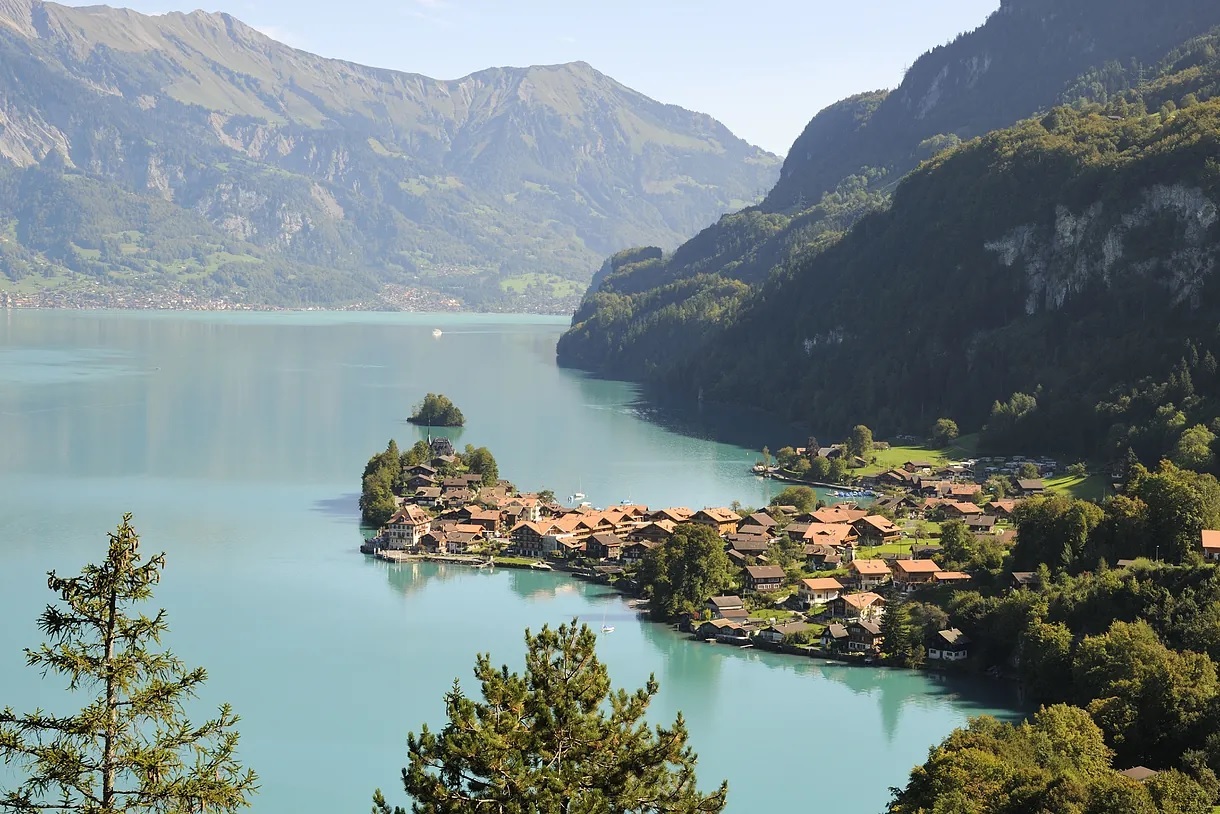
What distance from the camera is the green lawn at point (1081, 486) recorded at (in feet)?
190

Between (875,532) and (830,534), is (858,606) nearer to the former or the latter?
(830,534)

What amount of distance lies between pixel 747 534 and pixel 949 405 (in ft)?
118

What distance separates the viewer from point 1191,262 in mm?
74938

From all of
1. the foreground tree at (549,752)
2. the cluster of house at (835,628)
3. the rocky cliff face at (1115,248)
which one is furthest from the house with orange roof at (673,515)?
the foreground tree at (549,752)

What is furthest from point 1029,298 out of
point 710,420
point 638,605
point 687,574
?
point 638,605

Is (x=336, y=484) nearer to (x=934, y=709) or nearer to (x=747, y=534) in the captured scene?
(x=747, y=534)

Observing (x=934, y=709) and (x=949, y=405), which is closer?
(x=934, y=709)

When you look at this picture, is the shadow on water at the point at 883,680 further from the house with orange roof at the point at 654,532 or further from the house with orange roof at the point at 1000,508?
the house with orange roof at the point at 1000,508

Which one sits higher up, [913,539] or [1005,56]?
[1005,56]

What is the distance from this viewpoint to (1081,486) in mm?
60438

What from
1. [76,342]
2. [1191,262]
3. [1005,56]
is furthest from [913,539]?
[76,342]

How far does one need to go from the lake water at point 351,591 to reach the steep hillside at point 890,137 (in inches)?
1523

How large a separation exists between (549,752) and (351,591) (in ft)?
103

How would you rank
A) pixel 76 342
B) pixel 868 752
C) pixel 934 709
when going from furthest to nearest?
pixel 76 342 < pixel 934 709 < pixel 868 752
